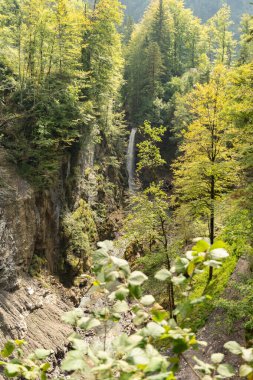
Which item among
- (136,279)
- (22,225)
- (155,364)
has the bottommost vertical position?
(22,225)

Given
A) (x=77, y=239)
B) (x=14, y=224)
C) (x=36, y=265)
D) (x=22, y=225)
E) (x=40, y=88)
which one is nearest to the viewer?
(x=14, y=224)

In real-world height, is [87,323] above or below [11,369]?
above

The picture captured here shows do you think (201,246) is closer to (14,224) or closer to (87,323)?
(87,323)

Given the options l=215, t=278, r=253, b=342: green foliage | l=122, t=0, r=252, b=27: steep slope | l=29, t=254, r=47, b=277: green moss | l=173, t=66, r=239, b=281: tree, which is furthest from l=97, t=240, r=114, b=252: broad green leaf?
l=122, t=0, r=252, b=27: steep slope

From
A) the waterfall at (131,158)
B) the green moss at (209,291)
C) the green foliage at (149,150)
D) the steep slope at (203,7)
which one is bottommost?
the green moss at (209,291)

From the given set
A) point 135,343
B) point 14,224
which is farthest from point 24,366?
point 14,224

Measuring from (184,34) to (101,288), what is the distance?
167 ft

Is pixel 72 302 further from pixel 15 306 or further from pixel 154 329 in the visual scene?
pixel 154 329

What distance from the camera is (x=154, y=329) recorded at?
1517 mm

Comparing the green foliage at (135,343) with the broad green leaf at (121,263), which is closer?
the green foliage at (135,343)

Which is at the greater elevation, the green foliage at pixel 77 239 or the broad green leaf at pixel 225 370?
the broad green leaf at pixel 225 370

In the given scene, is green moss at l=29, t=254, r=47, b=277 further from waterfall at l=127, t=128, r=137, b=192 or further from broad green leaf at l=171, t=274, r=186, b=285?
waterfall at l=127, t=128, r=137, b=192

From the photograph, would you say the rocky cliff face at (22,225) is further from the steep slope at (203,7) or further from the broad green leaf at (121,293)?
the steep slope at (203,7)

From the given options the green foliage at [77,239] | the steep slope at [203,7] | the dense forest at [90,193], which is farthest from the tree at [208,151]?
the steep slope at [203,7]
